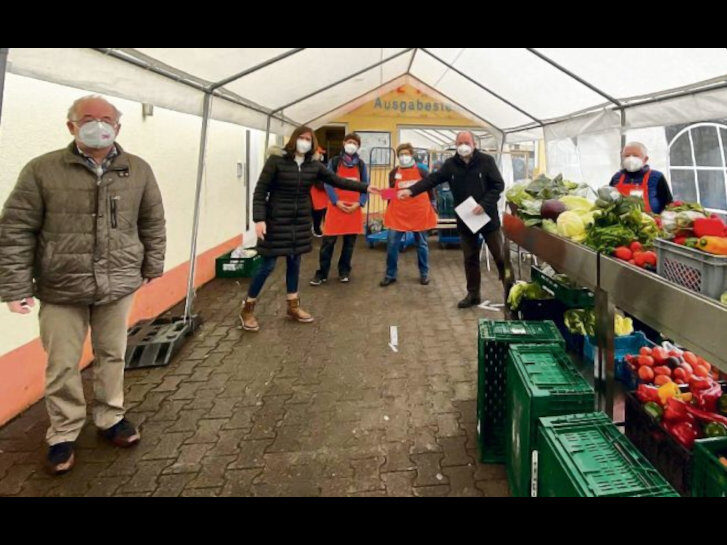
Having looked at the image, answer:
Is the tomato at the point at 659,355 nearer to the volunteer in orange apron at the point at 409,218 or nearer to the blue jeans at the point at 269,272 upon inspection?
the blue jeans at the point at 269,272

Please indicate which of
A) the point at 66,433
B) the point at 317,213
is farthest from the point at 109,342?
the point at 317,213

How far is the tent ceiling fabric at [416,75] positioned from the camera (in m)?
2.74

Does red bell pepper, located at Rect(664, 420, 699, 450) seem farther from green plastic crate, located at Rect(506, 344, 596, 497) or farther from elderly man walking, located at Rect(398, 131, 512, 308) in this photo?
elderly man walking, located at Rect(398, 131, 512, 308)

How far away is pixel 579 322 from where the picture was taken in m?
3.14

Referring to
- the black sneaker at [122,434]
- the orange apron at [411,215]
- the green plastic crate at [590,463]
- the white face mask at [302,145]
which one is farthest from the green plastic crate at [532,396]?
the orange apron at [411,215]

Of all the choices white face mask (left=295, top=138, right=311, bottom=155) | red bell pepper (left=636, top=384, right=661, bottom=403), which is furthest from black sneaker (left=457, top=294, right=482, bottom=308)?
red bell pepper (left=636, top=384, right=661, bottom=403)

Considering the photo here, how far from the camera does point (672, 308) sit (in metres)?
1.62

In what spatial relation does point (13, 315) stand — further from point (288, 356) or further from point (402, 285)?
point (402, 285)

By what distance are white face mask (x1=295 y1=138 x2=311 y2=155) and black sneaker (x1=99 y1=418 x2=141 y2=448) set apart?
2596mm

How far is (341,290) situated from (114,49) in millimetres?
3881

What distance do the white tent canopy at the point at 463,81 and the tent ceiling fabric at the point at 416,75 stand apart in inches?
0.4

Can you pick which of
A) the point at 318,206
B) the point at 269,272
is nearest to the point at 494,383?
the point at 269,272

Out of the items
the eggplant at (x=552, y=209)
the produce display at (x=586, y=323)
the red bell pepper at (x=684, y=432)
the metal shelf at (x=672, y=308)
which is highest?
the eggplant at (x=552, y=209)

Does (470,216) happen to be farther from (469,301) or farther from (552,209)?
(552,209)
